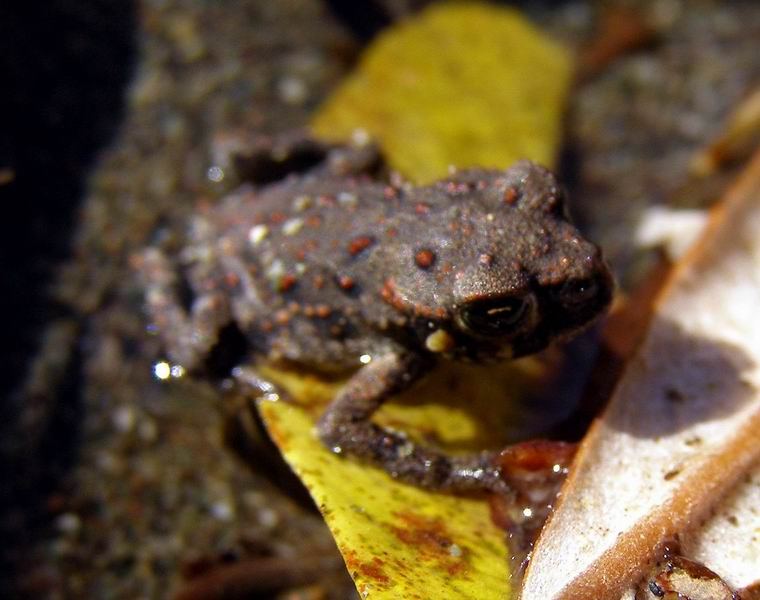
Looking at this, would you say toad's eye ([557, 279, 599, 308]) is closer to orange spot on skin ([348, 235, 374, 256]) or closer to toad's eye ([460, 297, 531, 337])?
toad's eye ([460, 297, 531, 337])

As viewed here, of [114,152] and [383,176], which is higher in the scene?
[383,176]

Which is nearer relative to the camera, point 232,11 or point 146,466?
point 146,466

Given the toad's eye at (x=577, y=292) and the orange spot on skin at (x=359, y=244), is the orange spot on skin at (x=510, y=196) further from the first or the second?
the orange spot on skin at (x=359, y=244)

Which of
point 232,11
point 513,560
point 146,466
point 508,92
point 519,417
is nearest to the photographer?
point 513,560

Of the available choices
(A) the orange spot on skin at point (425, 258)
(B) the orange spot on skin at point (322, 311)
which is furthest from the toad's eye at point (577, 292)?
(B) the orange spot on skin at point (322, 311)

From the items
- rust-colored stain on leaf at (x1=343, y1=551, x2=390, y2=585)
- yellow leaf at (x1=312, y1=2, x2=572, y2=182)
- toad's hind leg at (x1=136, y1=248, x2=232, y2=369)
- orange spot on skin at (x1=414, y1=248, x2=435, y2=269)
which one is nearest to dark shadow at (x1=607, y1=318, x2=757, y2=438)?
orange spot on skin at (x1=414, y1=248, x2=435, y2=269)

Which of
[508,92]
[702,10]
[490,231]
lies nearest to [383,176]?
[508,92]

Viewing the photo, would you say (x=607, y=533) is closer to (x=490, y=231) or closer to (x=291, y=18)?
(x=490, y=231)
